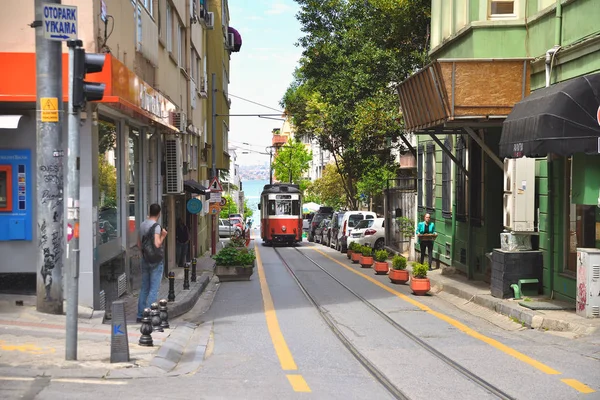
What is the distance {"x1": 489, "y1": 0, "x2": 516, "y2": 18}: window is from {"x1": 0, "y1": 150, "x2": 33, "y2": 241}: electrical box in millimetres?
10109

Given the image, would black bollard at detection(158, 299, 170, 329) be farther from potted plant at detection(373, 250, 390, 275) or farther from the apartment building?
potted plant at detection(373, 250, 390, 275)

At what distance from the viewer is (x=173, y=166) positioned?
2156cm

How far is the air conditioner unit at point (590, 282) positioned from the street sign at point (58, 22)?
834 cm

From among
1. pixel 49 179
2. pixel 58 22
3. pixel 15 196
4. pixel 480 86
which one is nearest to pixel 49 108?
pixel 49 179

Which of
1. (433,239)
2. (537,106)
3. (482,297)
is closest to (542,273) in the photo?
(482,297)

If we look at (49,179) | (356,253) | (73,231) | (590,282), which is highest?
(49,179)

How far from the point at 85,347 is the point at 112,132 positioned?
6021 millimetres

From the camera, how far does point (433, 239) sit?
74.8ft

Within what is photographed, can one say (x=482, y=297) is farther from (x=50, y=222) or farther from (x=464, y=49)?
(x=50, y=222)

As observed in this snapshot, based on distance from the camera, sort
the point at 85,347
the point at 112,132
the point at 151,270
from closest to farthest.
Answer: the point at 85,347
the point at 151,270
the point at 112,132

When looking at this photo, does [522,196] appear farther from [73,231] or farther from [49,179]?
[73,231]

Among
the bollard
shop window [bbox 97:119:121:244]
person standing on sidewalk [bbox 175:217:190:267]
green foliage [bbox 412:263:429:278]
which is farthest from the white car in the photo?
the bollard

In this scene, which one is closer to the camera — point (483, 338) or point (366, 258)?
point (483, 338)

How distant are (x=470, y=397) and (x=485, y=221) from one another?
1160cm
